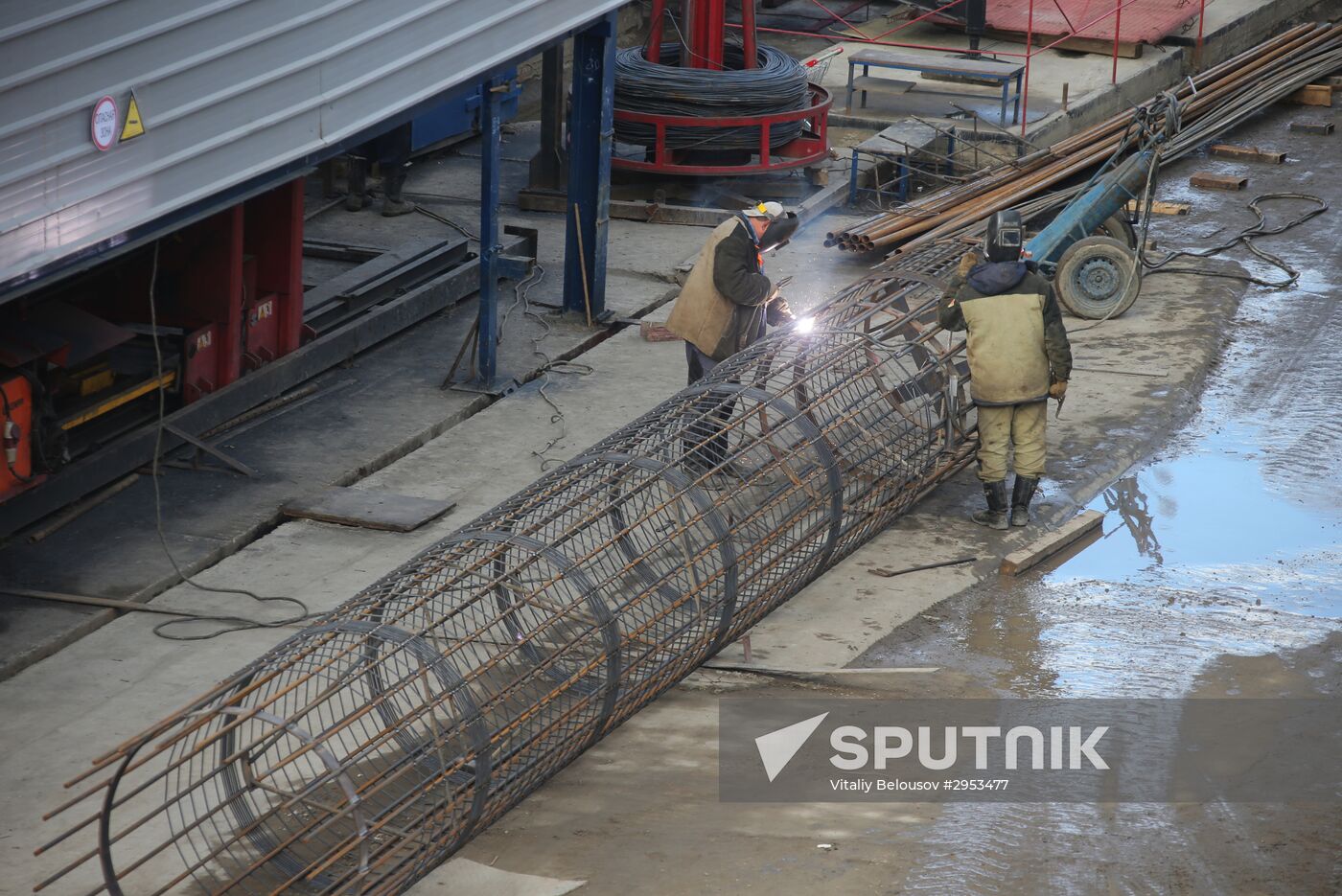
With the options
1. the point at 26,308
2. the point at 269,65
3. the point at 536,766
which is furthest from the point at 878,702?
the point at 26,308

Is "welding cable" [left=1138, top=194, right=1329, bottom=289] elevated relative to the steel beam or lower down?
lower down

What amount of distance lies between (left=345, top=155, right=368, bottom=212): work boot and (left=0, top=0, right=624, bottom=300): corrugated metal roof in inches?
207

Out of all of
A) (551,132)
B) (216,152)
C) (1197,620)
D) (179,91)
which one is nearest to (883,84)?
(551,132)

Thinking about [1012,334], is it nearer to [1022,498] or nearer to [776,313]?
[1022,498]

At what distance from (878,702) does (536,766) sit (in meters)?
1.73

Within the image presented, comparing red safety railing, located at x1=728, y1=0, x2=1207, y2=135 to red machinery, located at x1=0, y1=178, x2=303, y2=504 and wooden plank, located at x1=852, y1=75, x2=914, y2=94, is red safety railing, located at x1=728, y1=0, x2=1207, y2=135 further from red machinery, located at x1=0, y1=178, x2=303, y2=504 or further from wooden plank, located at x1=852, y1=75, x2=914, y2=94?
red machinery, located at x1=0, y1=178, x2=303, y2=504

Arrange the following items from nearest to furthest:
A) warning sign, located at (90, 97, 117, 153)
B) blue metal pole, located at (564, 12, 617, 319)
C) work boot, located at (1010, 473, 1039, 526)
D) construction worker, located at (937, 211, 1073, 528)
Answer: warning sign, located at (90, 97, 117, 153)
construction worker, located at (937, 211, 1073, 528)
work boot, located at (1010, 473, 1039, 526)
blue metal pole, located at (564, 12, 617, 319)

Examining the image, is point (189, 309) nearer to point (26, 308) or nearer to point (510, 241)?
point (26, 308)

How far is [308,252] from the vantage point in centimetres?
1373

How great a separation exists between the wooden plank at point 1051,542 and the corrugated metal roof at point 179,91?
438cm

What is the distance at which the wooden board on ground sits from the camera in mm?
9469

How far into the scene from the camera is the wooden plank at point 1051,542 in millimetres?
8961

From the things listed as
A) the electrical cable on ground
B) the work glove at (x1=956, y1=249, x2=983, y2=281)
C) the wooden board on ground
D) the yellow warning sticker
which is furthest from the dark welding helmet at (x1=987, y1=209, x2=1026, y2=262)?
the yellow warning sticker

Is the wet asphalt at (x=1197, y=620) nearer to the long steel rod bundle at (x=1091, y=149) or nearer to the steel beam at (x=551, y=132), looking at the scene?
the long steel rod bundle at (x=1091, y=149)
